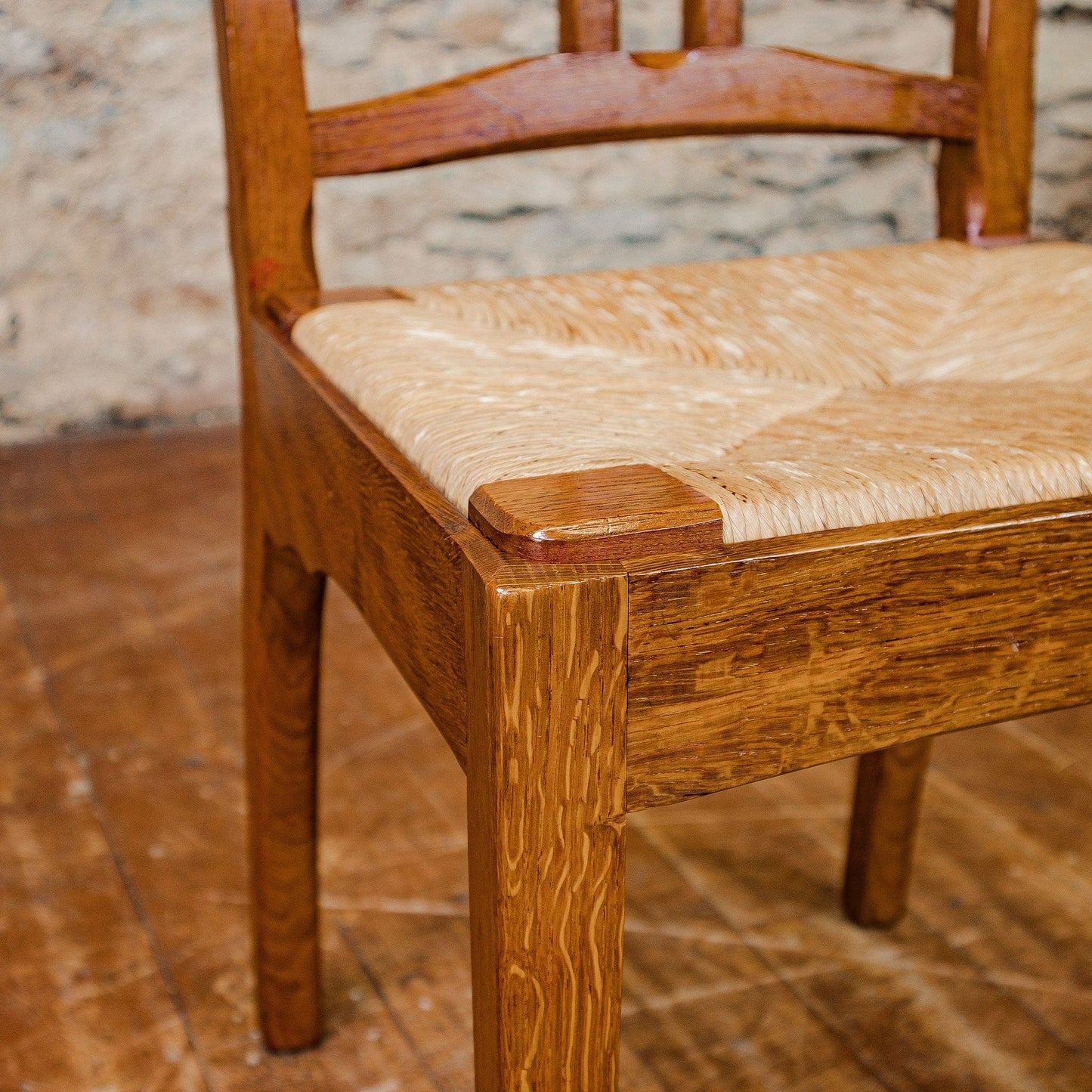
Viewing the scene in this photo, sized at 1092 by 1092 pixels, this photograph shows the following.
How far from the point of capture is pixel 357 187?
6.97 ft

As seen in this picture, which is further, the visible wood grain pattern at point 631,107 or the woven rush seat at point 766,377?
the visible wood grain pattern at point 631,107

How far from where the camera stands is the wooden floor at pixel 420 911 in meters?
0.82

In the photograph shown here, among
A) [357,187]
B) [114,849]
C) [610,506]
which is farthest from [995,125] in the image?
[357,187]

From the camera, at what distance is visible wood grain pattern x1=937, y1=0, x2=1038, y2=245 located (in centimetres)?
83

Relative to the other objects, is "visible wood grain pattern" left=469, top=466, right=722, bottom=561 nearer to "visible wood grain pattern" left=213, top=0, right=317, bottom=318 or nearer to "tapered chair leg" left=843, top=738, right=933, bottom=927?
"visible wood grain pattern" left=213, top=0, right=317, bottom=318

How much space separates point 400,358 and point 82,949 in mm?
597

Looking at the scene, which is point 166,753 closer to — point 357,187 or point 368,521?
point 368,521

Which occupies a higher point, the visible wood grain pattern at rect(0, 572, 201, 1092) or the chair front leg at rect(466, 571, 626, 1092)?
the chair front leg at rect(466, 571, 626, 1092)

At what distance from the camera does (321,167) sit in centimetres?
70

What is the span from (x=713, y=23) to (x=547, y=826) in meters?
0.57

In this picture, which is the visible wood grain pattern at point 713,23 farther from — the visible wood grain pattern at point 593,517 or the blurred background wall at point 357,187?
the blurred background wall at point 357,187

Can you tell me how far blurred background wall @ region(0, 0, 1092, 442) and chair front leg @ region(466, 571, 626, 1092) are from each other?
6.09ft

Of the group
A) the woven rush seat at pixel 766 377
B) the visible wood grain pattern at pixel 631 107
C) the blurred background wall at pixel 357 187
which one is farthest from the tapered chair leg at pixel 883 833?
the blurred background wall at pixel 357 187

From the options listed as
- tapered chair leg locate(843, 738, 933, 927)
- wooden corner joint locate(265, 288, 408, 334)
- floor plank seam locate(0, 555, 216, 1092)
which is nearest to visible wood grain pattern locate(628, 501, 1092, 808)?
wooden corner joint locate(265, 288, 408, 334)
